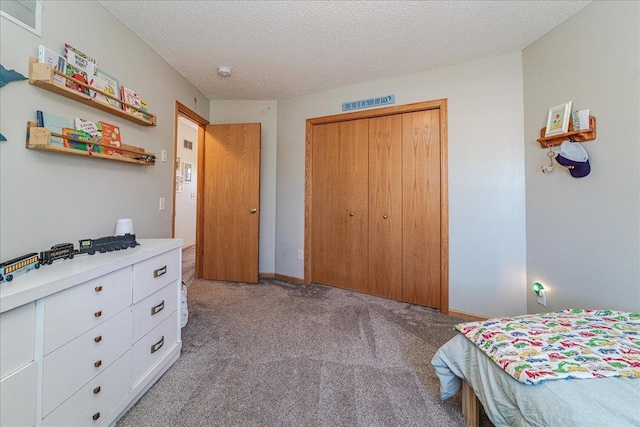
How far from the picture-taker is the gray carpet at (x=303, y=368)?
123 cm

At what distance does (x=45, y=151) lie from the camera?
1.35m

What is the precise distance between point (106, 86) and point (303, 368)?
2284mm

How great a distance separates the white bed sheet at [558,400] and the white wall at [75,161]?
2.23 metres

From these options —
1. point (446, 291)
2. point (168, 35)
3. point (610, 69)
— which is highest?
point (168, 35)

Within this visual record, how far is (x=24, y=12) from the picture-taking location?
49.1 inches

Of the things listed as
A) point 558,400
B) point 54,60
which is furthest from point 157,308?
point 558,400

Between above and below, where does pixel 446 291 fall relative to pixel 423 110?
below

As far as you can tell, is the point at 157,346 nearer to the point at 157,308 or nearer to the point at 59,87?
the point at 157,308

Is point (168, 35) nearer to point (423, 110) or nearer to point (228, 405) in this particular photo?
point (423, 110)

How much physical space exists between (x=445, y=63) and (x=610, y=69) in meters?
1.18

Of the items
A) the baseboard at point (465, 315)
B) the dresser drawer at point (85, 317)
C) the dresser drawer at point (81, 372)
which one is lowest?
the baseboard at point (465, 315)

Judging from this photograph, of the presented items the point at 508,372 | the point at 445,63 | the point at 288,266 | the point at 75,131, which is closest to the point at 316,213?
the point at 288,266

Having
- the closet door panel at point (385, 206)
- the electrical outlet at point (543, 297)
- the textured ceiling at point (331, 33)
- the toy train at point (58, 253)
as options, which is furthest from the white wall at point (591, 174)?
the toy train at point (58, 253)

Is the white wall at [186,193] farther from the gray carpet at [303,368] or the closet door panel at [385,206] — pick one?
the closet door panel at [385,206]
